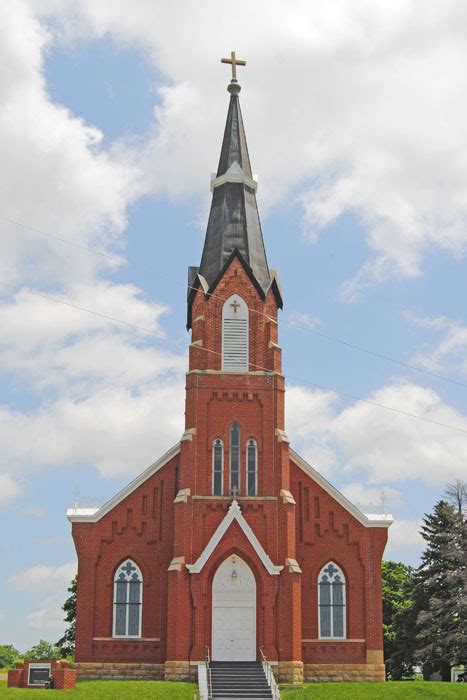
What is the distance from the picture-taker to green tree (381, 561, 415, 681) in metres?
44.4

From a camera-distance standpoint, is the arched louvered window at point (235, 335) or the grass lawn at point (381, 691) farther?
the arched louvered window at point (235, 335)

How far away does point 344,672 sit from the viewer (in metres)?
34.1

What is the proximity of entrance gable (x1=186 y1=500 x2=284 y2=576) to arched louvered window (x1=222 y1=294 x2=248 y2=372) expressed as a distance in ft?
19.8

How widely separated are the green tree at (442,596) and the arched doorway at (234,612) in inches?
429

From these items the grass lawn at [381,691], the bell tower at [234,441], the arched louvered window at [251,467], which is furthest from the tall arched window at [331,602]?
the grass lawn at [381,691]

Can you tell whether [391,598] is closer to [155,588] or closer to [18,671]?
[155,588]

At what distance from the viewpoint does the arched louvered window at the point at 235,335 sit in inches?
1428

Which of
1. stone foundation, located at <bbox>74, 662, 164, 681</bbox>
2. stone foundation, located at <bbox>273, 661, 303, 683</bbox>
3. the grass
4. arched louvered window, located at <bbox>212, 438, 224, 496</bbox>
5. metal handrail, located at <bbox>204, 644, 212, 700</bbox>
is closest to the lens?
the grass

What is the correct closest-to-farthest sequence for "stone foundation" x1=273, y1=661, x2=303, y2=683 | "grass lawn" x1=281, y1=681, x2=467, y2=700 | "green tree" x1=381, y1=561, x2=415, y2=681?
"grass lawn" x1=281, y1=681, x2=467, y2=700, "stone foundation" x1=273, y1=661, x2=303, y2=683, "green tree" x1=381, y1=561, x2=415, y2=681

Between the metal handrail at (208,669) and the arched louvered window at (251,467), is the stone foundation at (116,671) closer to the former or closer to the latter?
the metal handrail at (208,669)

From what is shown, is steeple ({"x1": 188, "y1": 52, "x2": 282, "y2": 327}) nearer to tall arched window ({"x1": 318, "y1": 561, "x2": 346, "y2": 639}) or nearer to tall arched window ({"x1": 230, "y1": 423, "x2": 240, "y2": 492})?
tall arched window ({"x1": 230, "y1": 423, "x2": 240, "y2": 492})

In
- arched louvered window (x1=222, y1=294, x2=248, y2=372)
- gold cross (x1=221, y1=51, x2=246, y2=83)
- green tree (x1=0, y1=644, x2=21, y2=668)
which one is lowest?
green tree (x1=0, y1=644, x2=21, y2=668)

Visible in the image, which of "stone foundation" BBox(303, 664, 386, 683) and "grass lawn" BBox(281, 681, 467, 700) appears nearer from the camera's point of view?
"grass lawn" BBox(281, 681, 467, 700)

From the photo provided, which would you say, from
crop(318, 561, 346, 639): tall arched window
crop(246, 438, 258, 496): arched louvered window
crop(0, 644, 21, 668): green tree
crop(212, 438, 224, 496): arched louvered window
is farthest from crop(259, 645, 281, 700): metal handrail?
crop(0, 644, 21, 668): green tree
